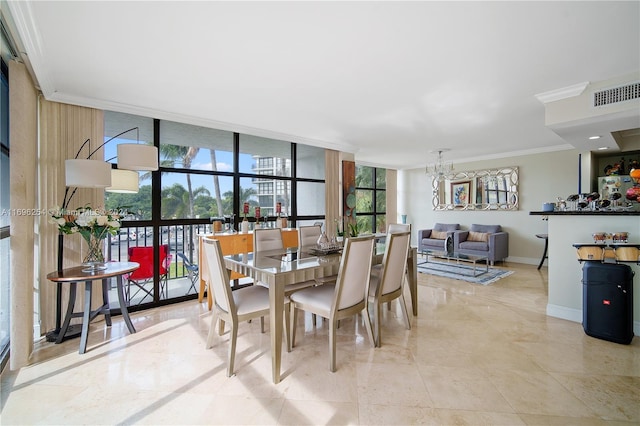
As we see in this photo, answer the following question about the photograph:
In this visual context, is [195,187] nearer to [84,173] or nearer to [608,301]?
[84,173]

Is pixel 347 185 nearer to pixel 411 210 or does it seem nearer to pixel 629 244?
pixel 411 210

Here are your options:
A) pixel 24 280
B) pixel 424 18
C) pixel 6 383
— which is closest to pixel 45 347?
pixel 6 383

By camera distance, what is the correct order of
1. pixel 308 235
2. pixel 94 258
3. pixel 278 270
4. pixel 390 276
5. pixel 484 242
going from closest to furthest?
1. pixel 278 270
2. pixel 390 276
3. pixel 94 258
4. pixel 308 235
5. pixel 484 242

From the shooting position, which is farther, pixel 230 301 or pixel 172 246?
pixel 172 246

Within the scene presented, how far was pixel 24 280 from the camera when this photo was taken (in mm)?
2270

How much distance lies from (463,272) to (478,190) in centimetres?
268

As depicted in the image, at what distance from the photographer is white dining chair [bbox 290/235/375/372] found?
7.36 ft

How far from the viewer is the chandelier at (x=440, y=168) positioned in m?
6.34

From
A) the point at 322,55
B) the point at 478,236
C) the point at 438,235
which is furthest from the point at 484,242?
the point at 322,55

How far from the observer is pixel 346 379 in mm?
2076

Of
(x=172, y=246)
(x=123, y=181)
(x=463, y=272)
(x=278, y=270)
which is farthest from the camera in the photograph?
(x=463, y=272)

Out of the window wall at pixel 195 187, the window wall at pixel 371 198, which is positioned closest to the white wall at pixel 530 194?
the window wall at pixel 371 198

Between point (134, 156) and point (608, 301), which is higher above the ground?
point (134, 156)

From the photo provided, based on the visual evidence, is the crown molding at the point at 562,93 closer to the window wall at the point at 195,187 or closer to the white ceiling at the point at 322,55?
the white ceiling at the point at 322,55
